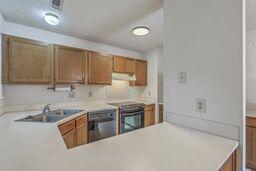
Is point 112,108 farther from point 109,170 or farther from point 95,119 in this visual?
point 109,170

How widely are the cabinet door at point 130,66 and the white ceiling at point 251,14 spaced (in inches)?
87.7

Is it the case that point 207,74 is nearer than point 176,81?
Yes

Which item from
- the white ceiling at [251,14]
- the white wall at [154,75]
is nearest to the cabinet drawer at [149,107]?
the white wall at [154,75]

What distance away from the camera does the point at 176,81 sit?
5.17 feet

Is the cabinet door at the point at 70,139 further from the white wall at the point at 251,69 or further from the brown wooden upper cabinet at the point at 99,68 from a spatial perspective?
the white wall at the point at 251,69

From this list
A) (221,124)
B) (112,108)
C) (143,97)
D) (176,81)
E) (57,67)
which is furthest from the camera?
(143,97)

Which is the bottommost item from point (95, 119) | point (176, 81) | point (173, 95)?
point (95, 119)

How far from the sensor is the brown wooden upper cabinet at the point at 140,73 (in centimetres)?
363

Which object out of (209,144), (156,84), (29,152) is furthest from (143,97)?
(29,152)

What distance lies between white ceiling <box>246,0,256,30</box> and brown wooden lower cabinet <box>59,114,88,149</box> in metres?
2.81

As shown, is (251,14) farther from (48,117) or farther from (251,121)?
(48,117)

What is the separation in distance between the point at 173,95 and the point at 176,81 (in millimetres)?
160

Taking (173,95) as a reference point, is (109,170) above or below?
below

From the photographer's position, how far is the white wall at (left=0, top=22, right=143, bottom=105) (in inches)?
87.1
